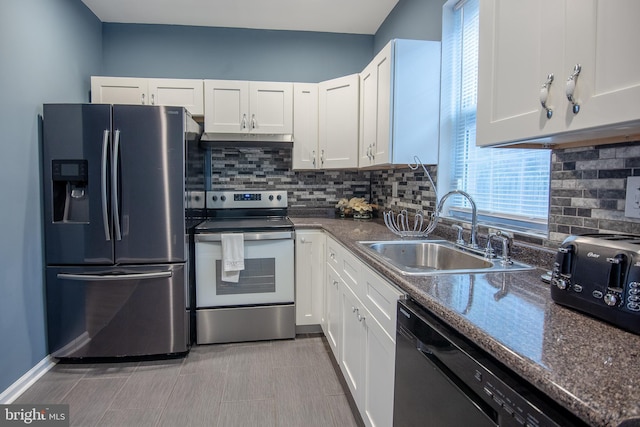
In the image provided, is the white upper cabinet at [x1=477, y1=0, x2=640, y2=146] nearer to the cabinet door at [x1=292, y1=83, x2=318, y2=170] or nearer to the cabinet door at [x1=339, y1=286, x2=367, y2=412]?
the cabinet door at [x1=339, y1=286, x2=367, y2=412]

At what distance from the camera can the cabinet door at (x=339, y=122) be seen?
2.84 metres

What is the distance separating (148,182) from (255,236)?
79cm

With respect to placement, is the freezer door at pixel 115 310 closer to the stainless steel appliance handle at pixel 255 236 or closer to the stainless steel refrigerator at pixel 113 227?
the stainless steel refrigerator at pixel 113 227

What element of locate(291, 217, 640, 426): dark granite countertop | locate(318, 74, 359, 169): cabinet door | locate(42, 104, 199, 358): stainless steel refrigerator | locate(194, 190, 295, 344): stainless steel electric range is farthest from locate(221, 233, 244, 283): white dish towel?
locate(291, 217, 640, 426): dark granite countertop

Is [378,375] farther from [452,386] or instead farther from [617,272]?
[617,272]

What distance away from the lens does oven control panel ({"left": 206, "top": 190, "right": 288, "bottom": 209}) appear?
3.12m

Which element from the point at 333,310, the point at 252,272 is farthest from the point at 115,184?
the point at 333,310

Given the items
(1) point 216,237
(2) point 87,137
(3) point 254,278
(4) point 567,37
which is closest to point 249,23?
(2) point 87,137

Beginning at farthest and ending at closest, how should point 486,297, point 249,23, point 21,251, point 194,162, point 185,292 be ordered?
point 249,23 < point 194,162 < point 185,292 < point 21,251 < point 486,297

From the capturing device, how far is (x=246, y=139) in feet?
9.86

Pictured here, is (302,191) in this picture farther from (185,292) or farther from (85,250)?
(85,250)

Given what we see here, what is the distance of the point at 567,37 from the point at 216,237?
7.34 feet

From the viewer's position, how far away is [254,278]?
2.68m

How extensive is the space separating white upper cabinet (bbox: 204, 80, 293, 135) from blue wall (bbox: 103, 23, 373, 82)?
374mm
